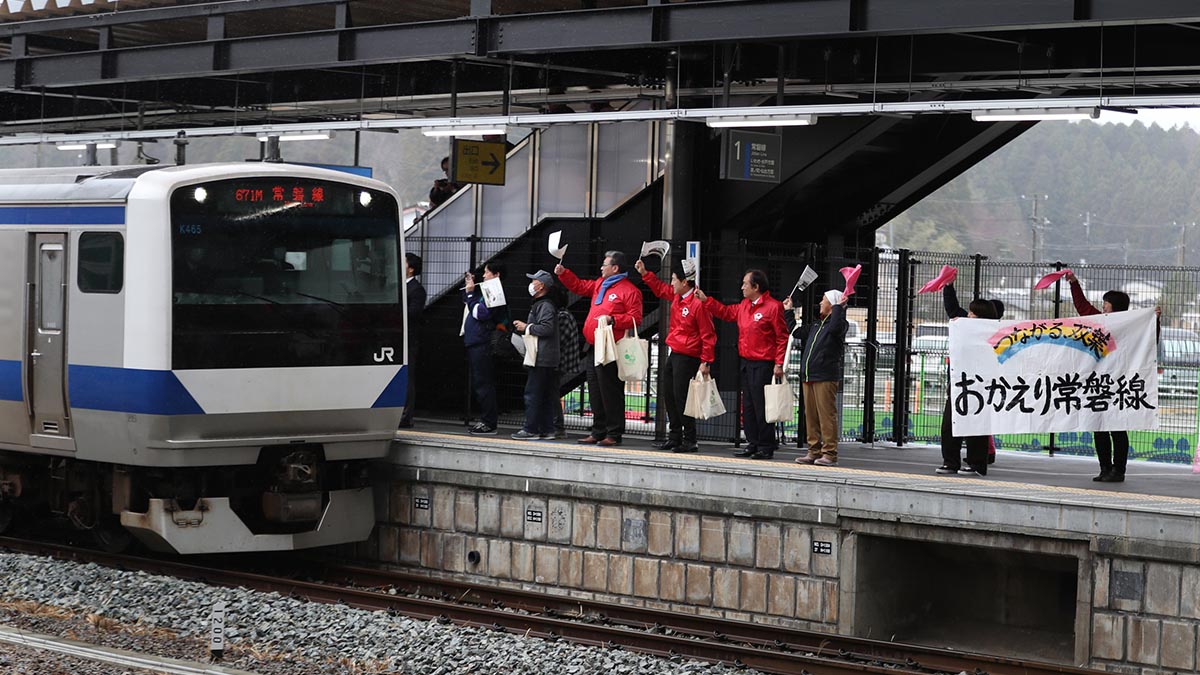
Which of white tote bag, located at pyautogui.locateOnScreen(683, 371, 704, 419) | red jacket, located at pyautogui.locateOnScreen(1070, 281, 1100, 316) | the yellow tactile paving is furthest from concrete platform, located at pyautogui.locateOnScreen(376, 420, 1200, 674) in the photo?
red jacket, located at pyautogui.locateOnScreen(1070, 281, 1100, 316)

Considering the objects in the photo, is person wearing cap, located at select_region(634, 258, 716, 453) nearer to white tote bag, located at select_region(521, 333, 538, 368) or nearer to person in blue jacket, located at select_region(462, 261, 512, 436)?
white tote bag, located at select_region(521, 333, 538, 368)

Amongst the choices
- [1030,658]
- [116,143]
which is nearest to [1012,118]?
[1030,658]

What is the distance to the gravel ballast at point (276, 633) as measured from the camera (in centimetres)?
939

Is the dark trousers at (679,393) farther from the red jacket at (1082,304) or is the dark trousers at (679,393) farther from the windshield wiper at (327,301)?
the red jacket at (1082,304)

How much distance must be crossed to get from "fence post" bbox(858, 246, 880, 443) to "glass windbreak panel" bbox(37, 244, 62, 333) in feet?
25.1

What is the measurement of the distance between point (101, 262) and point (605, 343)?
4541 millimetres

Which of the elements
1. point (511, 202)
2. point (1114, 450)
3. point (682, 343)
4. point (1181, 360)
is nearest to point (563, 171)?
point (511, 202)

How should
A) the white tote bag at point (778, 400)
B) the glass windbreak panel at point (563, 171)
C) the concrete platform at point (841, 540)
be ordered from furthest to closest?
the glass windbreak panel at point (563, 171) → the white tote bag at point (778, 400) → the concrete platform at point (841, 540)

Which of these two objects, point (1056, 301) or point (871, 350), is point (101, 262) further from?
point (1056, 301)

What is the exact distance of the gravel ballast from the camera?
939cm

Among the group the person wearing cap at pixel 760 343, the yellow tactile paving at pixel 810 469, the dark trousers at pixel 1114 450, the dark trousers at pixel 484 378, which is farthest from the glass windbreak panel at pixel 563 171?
the dark trousers at pixel 1114 450

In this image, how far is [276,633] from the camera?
399 inches

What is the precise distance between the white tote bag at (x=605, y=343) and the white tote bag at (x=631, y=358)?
0.25 ft

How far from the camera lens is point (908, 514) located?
1081 cm
